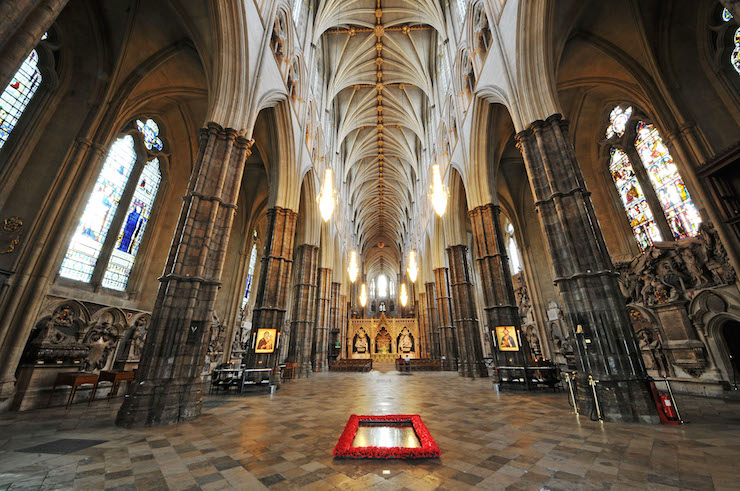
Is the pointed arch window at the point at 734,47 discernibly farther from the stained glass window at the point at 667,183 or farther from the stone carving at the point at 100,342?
the stone carving at the point at 100,342

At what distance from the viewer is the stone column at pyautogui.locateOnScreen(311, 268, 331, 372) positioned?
2080cm

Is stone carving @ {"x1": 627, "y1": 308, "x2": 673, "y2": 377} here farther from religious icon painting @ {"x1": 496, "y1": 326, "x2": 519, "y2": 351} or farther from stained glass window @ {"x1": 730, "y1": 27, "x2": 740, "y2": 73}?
stained glass window @ {"x1": 730, "y1": 27, "x2": 740, "y2": 73}

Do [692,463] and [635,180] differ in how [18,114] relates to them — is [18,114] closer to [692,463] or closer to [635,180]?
[692,463]

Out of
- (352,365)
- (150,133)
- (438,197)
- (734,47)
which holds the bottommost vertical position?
(352,365)

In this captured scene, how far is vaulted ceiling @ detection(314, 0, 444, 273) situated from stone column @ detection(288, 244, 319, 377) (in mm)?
12703

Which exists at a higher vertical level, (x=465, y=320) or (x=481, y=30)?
(x=481, y=30)

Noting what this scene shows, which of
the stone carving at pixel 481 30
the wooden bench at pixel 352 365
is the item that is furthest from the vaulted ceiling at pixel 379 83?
the wooden bench at pixel 352 365

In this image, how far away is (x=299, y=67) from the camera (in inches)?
594

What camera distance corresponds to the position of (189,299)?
6.46 m

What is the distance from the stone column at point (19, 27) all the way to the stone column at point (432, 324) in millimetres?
24277

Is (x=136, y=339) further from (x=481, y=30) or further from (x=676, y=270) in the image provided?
(x=676, y=270)

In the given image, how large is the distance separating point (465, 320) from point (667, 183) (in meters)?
9.94

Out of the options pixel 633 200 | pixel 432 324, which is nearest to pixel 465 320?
pixel 633 200

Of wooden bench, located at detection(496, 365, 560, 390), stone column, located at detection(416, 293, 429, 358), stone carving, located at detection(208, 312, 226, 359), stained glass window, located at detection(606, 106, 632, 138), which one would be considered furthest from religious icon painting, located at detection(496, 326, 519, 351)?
stone column, located at detection(416, 293, 429, 358)
